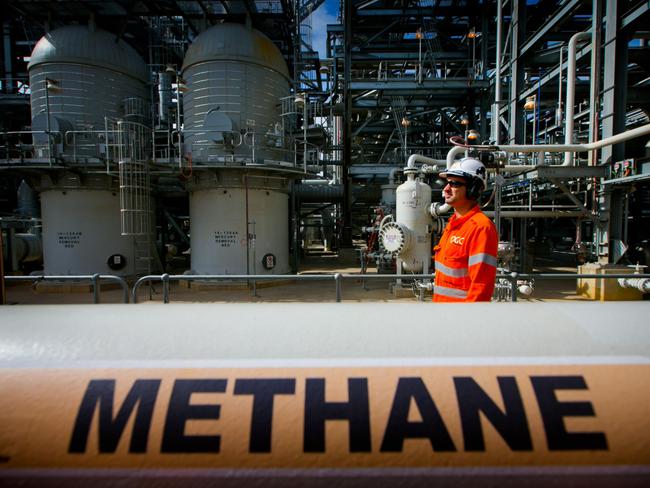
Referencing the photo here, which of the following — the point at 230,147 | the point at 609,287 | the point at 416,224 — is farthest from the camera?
the point at 230,147

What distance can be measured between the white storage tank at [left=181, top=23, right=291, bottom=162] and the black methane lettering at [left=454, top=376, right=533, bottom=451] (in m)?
10.6

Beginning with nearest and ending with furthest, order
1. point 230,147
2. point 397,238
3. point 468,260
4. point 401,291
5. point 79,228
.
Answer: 1. point 468,260
2. point 397,238
3. point 401,291
4. point 230,147
5. point 79,228

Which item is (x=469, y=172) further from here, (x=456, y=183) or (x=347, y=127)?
(x=347, y=127)

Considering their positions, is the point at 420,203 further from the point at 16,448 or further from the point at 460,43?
the point at 460,43

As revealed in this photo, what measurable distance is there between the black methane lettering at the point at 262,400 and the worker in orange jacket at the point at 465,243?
176cm

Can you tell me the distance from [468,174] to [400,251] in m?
6.49

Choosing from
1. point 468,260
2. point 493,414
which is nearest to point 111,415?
point 493,414

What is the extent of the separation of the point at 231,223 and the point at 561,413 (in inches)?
429

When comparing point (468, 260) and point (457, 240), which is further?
point (457, 240)

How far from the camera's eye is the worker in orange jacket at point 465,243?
8.29 feet

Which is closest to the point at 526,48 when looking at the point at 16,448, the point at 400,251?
the point at 400,251

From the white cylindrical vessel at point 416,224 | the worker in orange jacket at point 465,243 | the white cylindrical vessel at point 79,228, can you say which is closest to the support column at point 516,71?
the white cylindrical vessel at point 416,224

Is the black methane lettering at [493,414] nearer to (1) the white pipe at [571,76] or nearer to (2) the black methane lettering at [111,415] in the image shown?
(2) the black methane lettering at [111,415]

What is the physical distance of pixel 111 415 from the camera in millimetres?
1209
